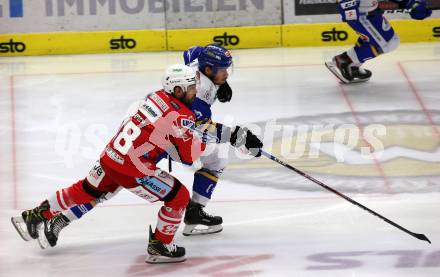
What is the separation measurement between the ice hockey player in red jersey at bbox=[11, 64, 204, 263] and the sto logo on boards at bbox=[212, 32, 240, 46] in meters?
5.90

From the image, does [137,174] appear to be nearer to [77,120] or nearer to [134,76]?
[77,120]

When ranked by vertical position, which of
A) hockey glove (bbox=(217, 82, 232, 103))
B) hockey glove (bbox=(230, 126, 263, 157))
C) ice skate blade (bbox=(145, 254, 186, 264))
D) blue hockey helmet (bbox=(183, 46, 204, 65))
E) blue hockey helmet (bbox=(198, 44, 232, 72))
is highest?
blue hockey helmet (bbox=(198, 44, 232, 72))

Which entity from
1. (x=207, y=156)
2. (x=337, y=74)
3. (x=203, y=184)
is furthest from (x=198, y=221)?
(x=337, y=74)

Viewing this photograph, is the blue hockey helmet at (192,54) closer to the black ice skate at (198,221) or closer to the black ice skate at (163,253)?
the black ice skate at (198,221)

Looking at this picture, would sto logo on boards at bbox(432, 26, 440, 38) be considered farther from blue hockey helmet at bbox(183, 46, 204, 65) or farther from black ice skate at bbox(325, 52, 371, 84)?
blue hockey helmet at bbox(183, 46, 204, 65)

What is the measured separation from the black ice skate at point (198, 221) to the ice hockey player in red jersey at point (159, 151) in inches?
19.0

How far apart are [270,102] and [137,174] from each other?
159 inches

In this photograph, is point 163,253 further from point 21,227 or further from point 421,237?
point 421,237

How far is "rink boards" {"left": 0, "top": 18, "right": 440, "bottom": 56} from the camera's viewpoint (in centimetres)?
1183

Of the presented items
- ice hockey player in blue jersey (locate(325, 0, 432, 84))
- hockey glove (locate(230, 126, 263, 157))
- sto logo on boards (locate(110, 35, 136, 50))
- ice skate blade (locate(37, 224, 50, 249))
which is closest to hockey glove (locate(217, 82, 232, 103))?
hockey glove (locate(230, 126, 263, 157))

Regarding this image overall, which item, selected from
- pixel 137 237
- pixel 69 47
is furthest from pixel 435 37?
pixel 137 237

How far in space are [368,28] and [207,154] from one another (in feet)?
13.9

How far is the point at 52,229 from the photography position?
621 centimetres

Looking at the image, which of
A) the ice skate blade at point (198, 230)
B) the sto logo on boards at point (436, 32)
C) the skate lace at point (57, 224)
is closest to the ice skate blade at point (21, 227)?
the skate lace at point (57, 224)
